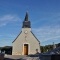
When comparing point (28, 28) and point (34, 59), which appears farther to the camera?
point (28, 28)

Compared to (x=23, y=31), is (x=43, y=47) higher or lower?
lower

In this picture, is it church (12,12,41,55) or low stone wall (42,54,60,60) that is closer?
low stone wall (42,54,60,60)

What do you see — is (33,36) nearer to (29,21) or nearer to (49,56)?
(29,21)

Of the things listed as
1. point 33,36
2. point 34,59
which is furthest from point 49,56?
point 33,36

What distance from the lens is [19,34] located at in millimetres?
39469

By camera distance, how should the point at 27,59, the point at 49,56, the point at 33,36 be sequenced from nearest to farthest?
1. the point at 27,59
2. the point at 49,56
3. the point at 33,36

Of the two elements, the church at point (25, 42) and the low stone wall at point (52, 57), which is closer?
the low stone wall at point (52, 57)

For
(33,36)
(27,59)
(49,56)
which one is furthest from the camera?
(33,36)

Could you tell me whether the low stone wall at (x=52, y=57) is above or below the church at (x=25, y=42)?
below

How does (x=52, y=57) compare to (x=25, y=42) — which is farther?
(x=25, y=42)

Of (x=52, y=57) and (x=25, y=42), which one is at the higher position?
(x=25, y=42)

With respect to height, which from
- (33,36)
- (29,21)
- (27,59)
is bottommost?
(27,59)

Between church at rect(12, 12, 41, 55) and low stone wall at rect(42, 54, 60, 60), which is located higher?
church at rect(12, 12, 41, 55)

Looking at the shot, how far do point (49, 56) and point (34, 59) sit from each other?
1027 mm
